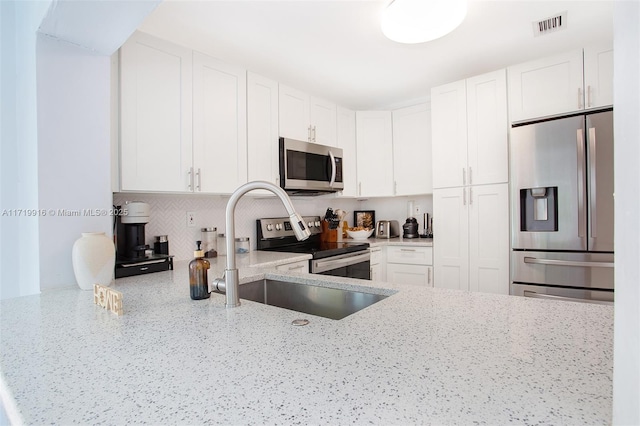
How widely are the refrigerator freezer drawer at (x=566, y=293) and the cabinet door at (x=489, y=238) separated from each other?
0.13 metres

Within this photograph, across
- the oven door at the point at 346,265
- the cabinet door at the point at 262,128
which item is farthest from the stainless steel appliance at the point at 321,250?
the cabinet door at the point at 262,128

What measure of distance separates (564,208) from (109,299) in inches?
103

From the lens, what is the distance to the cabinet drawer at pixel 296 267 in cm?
228

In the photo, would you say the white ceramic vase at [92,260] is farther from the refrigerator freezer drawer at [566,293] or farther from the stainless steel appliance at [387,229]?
the stainless steel appliance at [387,229]

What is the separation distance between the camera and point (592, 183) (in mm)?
2098

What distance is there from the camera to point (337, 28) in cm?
210

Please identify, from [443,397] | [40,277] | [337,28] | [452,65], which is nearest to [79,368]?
[443,397]

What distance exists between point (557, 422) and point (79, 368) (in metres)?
0.87

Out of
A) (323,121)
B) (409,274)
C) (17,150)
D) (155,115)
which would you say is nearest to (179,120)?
(155,115)

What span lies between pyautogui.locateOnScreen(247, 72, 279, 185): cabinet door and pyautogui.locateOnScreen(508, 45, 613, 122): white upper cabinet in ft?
6.12

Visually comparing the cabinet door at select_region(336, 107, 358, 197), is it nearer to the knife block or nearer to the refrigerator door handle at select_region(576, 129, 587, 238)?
the knife block

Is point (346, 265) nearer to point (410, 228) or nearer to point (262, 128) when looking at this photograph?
point (410, 228)

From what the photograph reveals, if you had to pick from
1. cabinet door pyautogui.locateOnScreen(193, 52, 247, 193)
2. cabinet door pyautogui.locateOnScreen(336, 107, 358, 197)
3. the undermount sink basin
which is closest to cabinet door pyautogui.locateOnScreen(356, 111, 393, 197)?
cabinet door pyautogui.locateOnScreen(336, 107, 358, 197)

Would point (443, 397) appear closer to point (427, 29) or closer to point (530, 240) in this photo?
point (427, 29)
